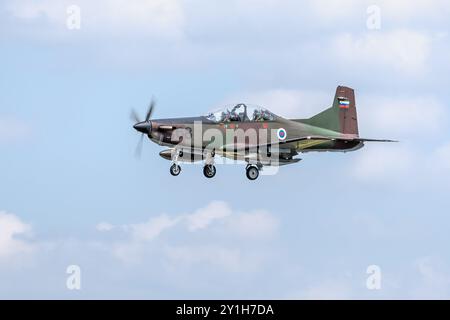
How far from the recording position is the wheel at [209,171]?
184ft

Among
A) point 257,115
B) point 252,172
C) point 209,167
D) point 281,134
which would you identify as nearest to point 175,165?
point 209,167

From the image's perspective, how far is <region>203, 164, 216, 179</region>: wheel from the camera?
184ft

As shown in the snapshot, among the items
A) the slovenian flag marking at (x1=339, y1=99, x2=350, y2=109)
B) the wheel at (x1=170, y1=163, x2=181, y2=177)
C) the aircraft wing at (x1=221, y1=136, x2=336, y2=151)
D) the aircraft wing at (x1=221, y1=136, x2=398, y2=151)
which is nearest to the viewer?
the wheel at (x1=170, y1=163, x2=181, y2=177)

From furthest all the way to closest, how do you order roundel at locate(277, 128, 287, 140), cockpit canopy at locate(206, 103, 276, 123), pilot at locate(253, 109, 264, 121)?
roundel at locate(277, 128, 287, 140), pilot at locate(253, 109, 264, 121), cockpit canopy at locate(206, 103, 276, 123)

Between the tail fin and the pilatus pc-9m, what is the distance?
60 millimetres

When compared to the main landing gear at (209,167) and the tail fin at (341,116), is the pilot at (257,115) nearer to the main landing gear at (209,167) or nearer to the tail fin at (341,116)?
the main landing gear at (209,167)

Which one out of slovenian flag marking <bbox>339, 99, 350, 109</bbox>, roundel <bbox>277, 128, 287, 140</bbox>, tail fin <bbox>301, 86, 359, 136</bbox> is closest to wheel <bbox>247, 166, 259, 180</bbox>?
roundel <bbox>277, 128, 287, 140</bbox>

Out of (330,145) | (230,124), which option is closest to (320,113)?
(330,145)

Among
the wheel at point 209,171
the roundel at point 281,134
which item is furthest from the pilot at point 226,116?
the roundel at point 281,134

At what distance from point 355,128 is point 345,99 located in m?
1.61

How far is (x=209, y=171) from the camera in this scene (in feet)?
184

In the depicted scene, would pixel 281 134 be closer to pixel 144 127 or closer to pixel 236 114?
pixel 236 114

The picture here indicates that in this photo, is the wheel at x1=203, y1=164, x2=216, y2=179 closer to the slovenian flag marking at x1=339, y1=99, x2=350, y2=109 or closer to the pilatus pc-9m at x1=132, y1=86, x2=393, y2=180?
the pilatus pc-9m at x1=132, y1=86, x2=393, y2=180
